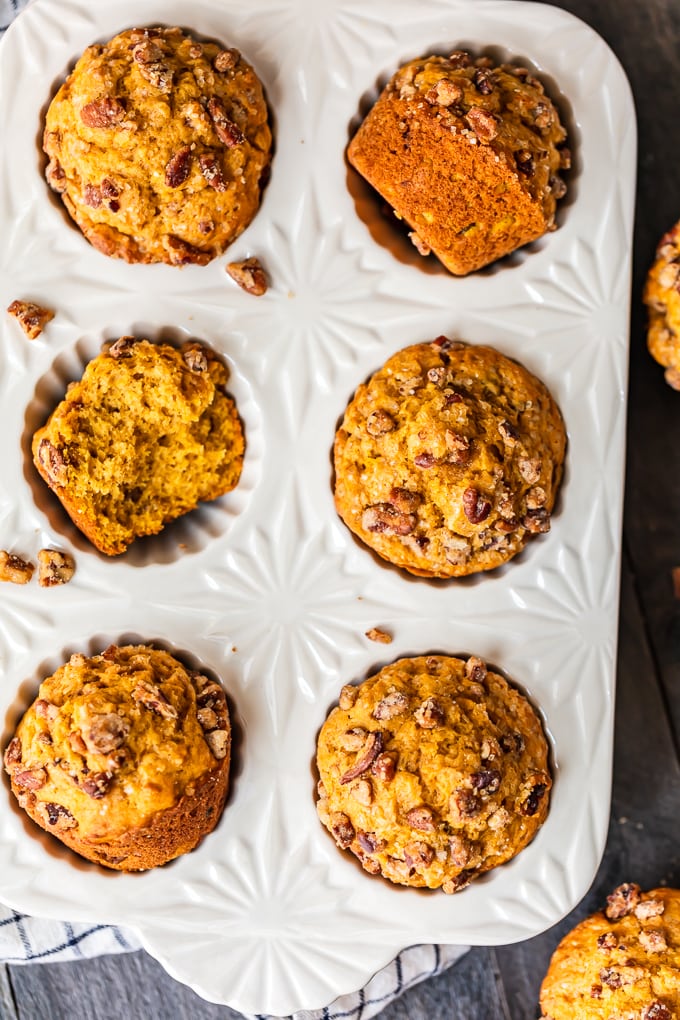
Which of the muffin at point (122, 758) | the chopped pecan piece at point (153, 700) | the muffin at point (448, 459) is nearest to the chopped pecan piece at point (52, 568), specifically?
the muffin at point (122, 758)

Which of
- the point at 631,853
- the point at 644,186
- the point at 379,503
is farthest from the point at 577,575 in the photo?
the point at 644,186

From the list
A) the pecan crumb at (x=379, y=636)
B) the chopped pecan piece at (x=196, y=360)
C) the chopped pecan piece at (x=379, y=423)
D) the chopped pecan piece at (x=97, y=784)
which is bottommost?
the pecan crumb at (x=379, y=636)

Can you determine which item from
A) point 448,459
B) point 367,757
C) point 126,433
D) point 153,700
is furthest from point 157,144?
point 367,757

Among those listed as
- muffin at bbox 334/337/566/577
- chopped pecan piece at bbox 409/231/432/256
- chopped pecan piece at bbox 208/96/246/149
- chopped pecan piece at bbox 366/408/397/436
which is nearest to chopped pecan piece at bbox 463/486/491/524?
muffin at bbox 334/337/566/577

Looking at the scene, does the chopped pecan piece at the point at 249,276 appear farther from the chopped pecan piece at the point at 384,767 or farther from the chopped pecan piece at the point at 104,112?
the chopped pecan piece at the point at 384,767

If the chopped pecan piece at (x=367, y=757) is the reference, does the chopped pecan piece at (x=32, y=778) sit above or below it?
above

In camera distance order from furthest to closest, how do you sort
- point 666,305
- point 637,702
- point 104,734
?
point 637,702 < point 666,305 < point 104,734

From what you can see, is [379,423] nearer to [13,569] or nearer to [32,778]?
[13,569]
